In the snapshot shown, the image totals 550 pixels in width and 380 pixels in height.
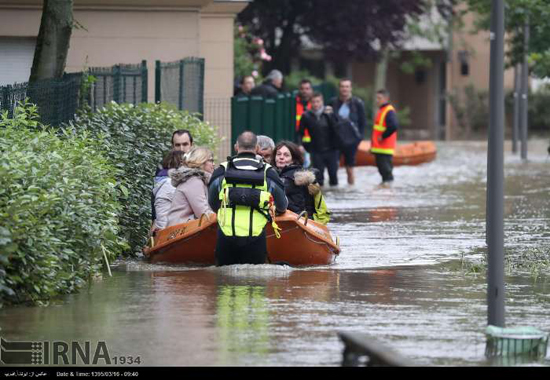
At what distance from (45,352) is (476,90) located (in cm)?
4429

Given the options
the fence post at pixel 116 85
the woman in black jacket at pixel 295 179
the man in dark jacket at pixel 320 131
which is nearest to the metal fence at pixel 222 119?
the man in dark jacket at pixel 320 131

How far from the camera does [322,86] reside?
38.5 m

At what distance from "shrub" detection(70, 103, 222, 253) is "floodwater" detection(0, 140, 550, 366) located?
0.88 metres

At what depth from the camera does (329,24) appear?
126 ft

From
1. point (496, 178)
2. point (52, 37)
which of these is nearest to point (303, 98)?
point (52, 37)

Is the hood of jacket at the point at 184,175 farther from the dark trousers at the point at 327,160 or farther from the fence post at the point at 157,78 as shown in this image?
the dark trousers at the point at 327,160

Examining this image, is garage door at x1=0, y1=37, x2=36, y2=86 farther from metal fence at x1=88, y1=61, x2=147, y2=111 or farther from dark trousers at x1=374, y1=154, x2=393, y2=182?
dark trousers at x1=374, y1=154, x2=393, y2=182

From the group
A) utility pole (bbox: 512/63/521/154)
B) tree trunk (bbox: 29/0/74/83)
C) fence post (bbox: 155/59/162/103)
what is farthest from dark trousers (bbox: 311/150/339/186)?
utility pole (bbox: 512/63/521/154)

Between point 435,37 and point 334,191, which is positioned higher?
point 435,37

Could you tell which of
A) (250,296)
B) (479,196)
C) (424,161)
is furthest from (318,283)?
(424,161)

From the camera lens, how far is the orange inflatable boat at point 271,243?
13578 millimetres

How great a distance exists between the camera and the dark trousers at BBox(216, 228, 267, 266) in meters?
13.1
